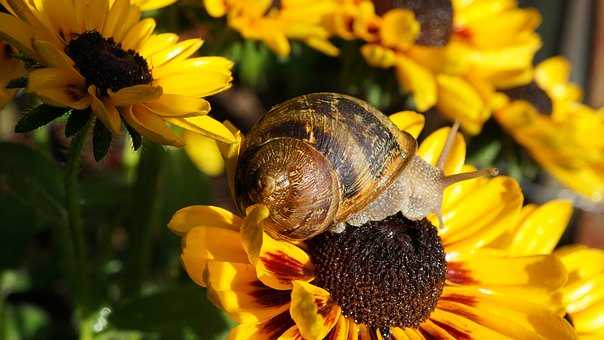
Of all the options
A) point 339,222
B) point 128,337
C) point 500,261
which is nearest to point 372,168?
point 339,222

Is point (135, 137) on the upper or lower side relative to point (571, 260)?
upper

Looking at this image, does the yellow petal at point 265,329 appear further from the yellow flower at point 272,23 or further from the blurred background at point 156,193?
the yellow flower at point 272,23

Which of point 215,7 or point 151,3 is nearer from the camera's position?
point 151,3

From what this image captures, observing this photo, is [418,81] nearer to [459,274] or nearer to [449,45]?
[449,45]

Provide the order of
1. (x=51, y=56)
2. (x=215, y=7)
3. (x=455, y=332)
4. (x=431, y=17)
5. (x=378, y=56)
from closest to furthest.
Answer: (x=51, y=56) < (x=455, y=332) < (x=215, y=7) < (x=378, y=56) < (x=431, y=17)

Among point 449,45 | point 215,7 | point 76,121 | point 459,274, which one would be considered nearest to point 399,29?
point 449,45

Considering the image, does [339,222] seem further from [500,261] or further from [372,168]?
[500,261]

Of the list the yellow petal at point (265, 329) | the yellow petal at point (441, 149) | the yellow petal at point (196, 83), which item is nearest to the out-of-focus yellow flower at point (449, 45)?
the yellow petal at point (441, 149)
